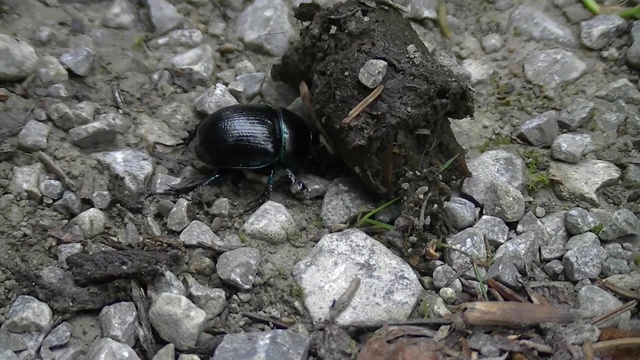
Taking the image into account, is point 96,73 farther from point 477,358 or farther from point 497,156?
point 477,358

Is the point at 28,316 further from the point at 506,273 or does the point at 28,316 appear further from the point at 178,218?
the point at 506,273

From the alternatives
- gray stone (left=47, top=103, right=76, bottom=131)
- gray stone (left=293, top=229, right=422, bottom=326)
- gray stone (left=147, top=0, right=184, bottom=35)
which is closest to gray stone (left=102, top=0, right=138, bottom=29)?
gray stone (left=147, top=0, right=184, bottom=35)

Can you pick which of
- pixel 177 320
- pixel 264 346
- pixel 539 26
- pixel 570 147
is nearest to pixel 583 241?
pixel 570 147

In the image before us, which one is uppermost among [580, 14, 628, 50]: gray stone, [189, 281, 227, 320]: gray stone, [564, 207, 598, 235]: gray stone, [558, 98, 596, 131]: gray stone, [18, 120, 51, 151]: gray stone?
[580, 14, 628, 50]: gray stone

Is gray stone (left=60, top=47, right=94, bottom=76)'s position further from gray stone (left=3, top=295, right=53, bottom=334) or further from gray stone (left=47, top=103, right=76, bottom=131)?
gray stone (left=3, top=295, right=53, bottom=334)

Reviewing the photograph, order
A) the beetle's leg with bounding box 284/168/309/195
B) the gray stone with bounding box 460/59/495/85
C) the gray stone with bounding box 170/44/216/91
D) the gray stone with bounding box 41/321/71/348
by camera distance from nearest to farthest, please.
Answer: the gray stone with bounding box 41/321/71/348 → the beetle's leg with bounding box 284/168/309/195 → the gray stone with bounding box 170/44/216/91 → the gray stone with bounding box 460/59/495/85

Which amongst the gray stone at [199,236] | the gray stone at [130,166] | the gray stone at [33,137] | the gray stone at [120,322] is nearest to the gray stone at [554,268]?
the gray stone at [199,236]

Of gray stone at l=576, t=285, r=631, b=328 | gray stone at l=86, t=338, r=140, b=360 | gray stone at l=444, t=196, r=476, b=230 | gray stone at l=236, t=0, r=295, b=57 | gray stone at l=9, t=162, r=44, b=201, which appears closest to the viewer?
gray stone at l=86, t=338, r=140, b=360
